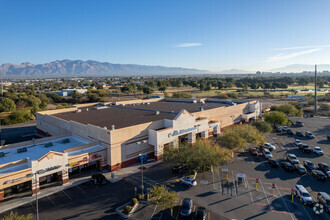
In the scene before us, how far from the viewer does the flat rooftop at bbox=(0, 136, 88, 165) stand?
98.0 feet

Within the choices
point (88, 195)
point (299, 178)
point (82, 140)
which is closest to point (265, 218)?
point (299, 178)

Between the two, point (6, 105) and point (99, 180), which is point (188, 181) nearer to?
point (99, 180)

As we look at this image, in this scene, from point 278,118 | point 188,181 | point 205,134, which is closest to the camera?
point 188,181

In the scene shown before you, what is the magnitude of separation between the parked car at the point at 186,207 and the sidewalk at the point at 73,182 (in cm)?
1125

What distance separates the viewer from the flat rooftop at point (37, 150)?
29.9 meters

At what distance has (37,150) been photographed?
33.0 metres

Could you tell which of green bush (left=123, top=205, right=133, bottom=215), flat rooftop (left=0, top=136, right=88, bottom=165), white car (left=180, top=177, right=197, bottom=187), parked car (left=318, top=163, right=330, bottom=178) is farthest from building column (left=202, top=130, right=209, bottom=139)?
green bush (left=123, top=205, right=133, bottom=215)

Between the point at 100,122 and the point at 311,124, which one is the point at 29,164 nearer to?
the point at 100,122

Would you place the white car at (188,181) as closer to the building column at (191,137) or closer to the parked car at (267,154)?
the building column at (191,137)

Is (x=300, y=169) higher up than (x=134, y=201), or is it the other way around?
(x=300, y=169)

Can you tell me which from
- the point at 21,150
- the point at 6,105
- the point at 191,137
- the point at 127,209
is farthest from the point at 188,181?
the point at 6,105

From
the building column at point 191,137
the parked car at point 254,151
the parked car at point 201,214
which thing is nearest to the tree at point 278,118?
the parked car at point 254,151

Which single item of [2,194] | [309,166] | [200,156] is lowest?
[2,194]

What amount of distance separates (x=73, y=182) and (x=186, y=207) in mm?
16451
